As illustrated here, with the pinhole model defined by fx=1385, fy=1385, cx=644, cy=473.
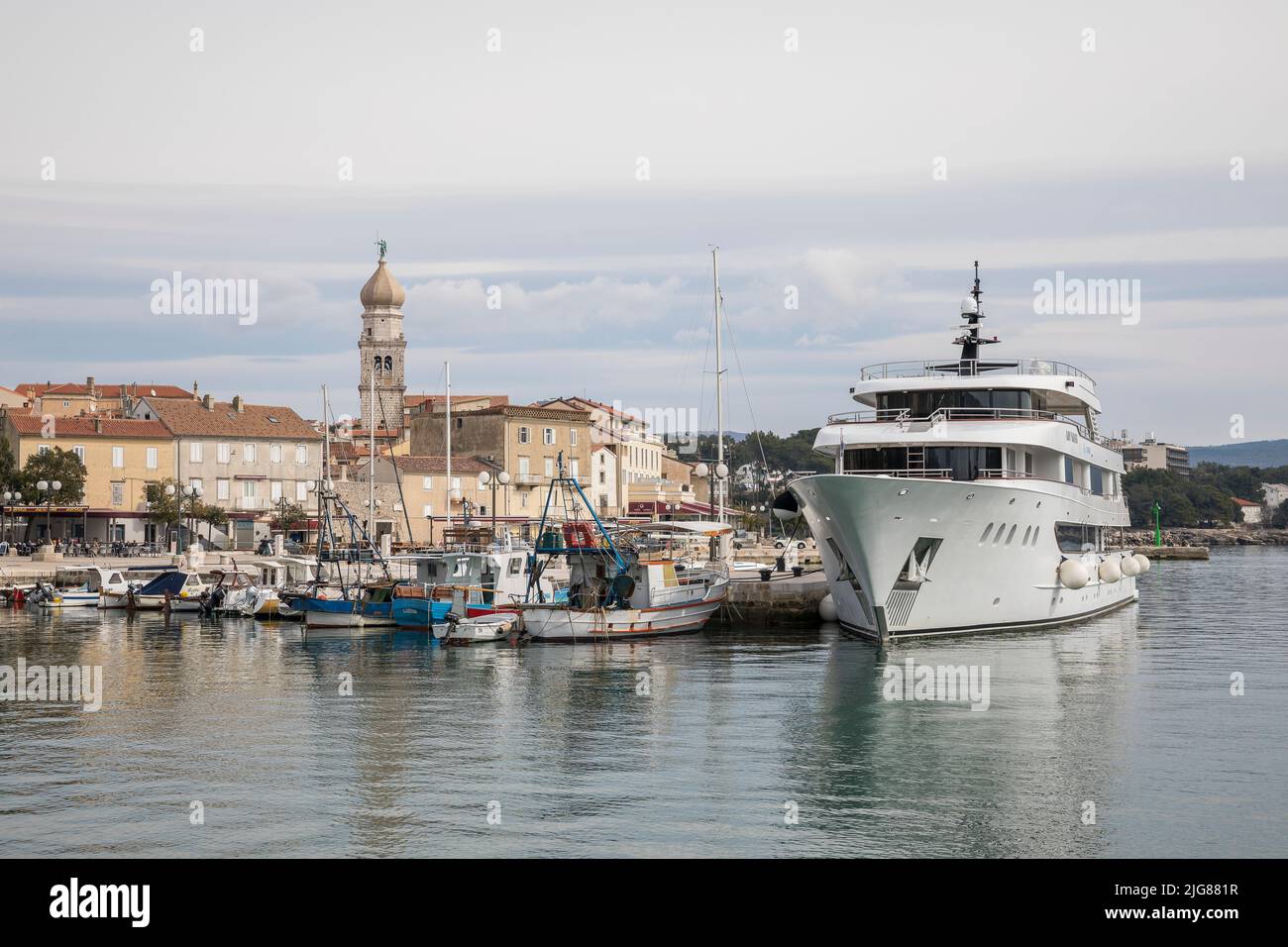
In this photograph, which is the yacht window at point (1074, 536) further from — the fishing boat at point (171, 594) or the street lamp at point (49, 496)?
the street lamp at point (49, 496)

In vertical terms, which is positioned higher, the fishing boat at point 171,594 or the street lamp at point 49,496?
the street lamp at point 49,496

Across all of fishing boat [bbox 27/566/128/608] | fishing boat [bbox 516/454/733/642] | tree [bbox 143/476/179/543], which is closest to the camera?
fishing boat [bbox 516/454/733/642]

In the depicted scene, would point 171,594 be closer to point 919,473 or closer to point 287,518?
point 287,518

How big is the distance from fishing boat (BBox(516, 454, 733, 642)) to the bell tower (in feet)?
235

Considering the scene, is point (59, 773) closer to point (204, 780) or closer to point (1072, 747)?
point (204, 780)

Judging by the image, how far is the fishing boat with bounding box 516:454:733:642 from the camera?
42094mm

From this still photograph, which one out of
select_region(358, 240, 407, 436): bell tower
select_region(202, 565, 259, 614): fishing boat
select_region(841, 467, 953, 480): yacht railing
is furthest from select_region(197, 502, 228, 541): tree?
select_region(841, 467, 953, 480): yacht railing

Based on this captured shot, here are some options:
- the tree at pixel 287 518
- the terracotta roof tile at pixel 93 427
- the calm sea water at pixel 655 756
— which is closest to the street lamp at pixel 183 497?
the terracotta roof tile at pixel 93 427

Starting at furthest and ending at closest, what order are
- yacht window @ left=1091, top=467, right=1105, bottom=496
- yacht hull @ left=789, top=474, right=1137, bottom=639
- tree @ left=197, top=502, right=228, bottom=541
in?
tree @ left=197, top=502, right=228, bottom=541 → yacht window @ left=1091, top=467, right=1105, bottom=496 → yacht hull @ left=789, top=474, right=1137, bottom=639

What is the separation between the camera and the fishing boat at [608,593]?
4209 centimetres

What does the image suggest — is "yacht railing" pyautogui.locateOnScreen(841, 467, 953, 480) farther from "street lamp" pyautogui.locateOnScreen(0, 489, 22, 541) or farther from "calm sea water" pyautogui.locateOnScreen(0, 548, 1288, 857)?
"street lamp" pyautogui.locateOnScreen(0, 489, 22, 541)

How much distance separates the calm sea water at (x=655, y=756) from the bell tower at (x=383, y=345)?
258 ft

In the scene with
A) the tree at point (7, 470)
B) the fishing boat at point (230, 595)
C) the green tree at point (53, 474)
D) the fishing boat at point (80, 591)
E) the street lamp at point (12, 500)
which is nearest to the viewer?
the fishing boat at point (230, 595)
